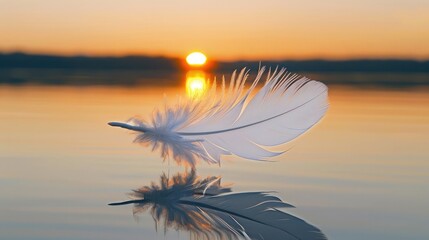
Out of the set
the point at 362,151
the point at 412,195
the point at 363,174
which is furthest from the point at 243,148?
the point at 362,151

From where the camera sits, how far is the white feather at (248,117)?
5828 mm

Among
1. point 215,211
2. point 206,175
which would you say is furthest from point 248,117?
point 215,211

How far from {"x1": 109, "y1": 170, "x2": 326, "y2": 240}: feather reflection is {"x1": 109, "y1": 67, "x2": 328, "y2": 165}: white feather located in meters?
0.36

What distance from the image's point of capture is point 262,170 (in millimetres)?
6125

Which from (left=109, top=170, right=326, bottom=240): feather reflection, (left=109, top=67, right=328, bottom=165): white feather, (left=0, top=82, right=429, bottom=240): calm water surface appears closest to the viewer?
(left=109, top=170, right=326, bottom=240): feather reflection

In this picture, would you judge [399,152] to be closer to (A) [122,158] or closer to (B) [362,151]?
(B) [362,151]

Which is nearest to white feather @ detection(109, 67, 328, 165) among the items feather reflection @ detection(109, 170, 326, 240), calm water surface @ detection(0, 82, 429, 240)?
calm water surface @ detection(0, 82, 429, 240)

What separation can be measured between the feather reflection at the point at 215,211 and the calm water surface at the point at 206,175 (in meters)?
0.10

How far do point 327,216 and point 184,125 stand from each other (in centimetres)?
168

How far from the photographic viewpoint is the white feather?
229 inches

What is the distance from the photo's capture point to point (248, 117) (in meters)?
5.98

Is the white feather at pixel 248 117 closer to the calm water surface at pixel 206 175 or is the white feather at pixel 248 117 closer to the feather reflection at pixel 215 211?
the calm water surface at pixel 206 175

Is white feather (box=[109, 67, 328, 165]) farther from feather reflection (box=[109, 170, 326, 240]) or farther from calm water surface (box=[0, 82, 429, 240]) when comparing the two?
feather reflection (box=[109, 170, 326, 240])

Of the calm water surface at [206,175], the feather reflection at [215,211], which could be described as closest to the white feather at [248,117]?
the calm water surface at [206,175]
